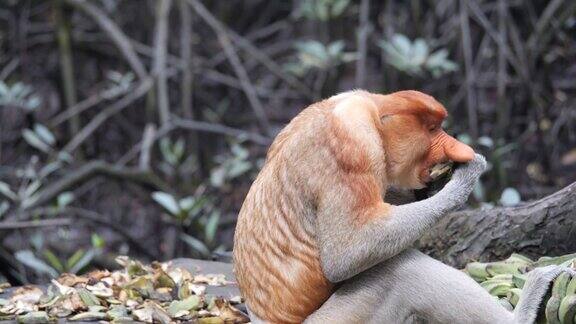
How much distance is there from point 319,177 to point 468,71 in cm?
475

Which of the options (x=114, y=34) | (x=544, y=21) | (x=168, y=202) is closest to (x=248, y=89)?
(x=114, y=34)

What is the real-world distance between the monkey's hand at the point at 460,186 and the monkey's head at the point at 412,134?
44 millimetres

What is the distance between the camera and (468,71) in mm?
7953

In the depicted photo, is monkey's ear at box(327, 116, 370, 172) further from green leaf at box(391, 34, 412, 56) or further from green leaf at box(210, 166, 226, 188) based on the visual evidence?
green leaf at box(391, 34, 412, 56)

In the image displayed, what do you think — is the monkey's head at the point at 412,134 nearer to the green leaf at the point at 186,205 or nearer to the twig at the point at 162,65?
the green leaf at the point at 186,205

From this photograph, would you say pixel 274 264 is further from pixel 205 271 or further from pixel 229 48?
pixel 229 48

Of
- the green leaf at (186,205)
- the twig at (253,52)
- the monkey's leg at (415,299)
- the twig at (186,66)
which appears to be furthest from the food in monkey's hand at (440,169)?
the twig at (186,66)

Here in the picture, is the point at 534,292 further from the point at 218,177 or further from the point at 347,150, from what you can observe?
the point at 218,177

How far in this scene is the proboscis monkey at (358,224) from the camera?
3.38 meters

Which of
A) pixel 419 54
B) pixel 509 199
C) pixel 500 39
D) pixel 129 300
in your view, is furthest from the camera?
pixel 500 39

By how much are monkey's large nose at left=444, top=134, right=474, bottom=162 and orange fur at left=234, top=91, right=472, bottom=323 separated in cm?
2

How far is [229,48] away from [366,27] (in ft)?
3.95

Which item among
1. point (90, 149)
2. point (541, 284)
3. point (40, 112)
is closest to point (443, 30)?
point (90, 149)

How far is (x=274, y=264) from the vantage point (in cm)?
359
